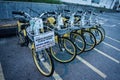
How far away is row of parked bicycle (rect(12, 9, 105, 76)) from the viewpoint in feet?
11.1

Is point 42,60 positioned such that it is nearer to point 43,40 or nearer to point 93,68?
point 43,40

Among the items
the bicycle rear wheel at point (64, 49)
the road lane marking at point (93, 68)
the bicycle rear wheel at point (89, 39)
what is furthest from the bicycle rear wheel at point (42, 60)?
the bicycle rear wheel at point (89, 39)

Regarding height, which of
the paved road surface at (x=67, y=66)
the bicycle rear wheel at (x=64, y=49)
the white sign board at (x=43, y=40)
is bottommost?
the paved road surface at (x=67, y=66)

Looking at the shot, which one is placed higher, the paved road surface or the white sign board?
the white sign board

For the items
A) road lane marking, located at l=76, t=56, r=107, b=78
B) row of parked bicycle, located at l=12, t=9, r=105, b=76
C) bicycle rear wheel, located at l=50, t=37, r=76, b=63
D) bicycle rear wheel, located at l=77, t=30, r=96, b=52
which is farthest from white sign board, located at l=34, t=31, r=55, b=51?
bicycle rear wheel, located at l=77, t=30, r=96, b=52

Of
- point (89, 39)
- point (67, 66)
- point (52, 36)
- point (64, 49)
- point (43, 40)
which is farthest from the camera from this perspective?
point (89, 39)

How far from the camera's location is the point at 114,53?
550cm

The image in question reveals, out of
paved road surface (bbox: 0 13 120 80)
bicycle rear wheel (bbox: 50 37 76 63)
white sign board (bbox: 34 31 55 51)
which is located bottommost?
paved road surface (bbox: 0 13 120 80)

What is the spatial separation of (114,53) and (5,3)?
21.0ft

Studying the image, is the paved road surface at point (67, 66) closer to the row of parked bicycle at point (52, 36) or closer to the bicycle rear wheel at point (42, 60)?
the bicycle rear wheel at point (42, 60)

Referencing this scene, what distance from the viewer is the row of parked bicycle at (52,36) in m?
3.38

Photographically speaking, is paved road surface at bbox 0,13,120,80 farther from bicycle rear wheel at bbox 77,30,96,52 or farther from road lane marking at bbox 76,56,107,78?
bicycle rear wheel at bbox 77,30,96,52

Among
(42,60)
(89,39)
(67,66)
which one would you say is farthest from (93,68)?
(89,39)

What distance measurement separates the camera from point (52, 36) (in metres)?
3.40
